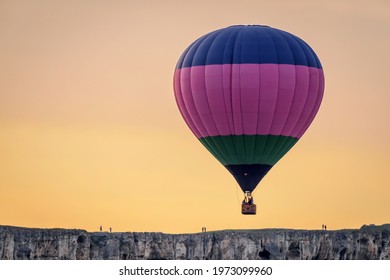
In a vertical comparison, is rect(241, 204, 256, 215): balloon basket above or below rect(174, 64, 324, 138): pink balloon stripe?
below

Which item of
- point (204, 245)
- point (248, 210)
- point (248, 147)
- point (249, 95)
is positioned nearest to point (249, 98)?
point (249, 95)

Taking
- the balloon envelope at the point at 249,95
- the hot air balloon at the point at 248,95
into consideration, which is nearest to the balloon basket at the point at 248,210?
the hot air balloon at the point at 248,95

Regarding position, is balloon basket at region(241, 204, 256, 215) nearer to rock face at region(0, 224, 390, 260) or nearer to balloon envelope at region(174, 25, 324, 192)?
balloon envelope at region(174, 25, 324, 192)

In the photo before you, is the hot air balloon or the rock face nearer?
the hot air balloon

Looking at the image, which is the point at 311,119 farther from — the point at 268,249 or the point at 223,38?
the point at 268,249

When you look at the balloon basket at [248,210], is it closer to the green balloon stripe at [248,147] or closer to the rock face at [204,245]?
the green balloon stripe at [248,147]

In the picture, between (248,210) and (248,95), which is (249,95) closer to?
(248,95)

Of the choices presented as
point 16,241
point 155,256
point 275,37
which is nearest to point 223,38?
point 275,37

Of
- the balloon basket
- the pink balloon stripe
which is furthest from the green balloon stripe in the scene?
the balloon basket

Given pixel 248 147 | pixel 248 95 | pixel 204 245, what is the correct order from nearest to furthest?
pixel 248 95, pixel 248 147, pixel 204 245
